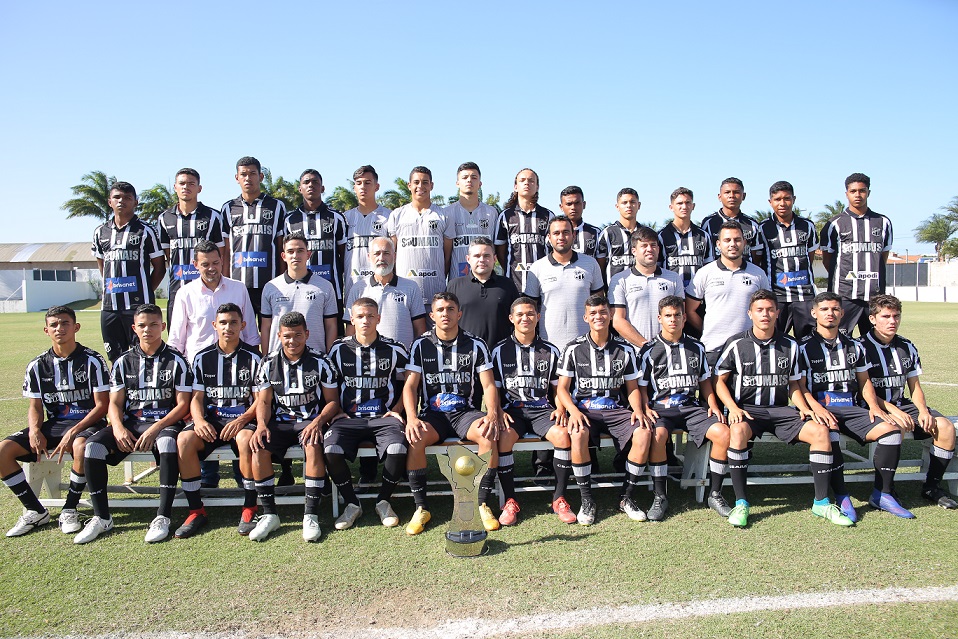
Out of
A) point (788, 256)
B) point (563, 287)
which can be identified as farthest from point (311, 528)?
point (788, 256)

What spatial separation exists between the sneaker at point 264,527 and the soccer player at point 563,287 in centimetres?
241

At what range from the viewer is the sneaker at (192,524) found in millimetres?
3984

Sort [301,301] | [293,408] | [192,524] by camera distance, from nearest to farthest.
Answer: [192,524]
[293,408]
[301,301]

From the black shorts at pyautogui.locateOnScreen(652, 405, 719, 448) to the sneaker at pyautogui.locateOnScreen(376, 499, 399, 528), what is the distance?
6.09 feet

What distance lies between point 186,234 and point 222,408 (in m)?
1.94

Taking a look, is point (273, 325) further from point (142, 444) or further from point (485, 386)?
point (485, 386)

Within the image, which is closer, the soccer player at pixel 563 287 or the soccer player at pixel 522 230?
the soccer player at pixel 563 287

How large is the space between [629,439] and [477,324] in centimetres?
150

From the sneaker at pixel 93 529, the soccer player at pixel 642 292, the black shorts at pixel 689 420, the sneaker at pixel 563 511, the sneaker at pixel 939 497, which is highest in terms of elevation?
the soccer player at pixel 642 292

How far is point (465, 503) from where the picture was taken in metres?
3.77

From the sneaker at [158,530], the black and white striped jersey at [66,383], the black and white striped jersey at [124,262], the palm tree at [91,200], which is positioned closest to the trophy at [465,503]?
the sneaker at [158,530]

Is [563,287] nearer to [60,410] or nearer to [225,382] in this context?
[225,382]

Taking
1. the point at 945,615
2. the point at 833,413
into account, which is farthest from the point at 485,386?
the point at 945,615

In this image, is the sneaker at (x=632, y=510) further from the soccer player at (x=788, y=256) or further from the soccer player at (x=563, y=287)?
the soccer player at (x=788, y=256)
